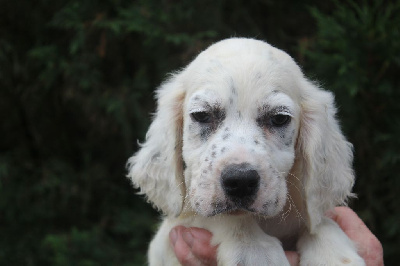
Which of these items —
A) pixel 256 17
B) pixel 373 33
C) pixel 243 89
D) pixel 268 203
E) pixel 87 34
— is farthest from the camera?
pixel 256 17

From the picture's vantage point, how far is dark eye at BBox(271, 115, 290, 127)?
3133 millimetres

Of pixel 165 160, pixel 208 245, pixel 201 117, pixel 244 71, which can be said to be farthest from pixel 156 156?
pixel 244 71

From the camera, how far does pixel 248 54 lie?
326 centimetres

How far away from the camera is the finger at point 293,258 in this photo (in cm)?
308

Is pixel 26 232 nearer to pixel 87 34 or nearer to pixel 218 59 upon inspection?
pixel 87 34

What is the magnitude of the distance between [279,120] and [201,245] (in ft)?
2.92

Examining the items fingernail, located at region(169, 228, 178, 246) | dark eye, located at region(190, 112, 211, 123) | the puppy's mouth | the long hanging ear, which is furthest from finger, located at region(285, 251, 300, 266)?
dark eye, located at region(190, 112, 211, 123)

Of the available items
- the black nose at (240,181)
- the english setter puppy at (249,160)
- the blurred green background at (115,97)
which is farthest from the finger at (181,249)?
the blurred green background at (115,97)

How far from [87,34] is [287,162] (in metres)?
3.56

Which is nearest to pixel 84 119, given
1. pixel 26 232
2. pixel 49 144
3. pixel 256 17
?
pixel 49 144

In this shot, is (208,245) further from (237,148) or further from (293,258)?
(237,148)

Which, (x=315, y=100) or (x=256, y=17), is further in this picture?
(x=256, y=17)

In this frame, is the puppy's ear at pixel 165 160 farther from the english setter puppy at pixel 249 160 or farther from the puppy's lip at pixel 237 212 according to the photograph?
the puppy's lip at pixel 237 212

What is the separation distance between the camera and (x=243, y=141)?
2.94m
